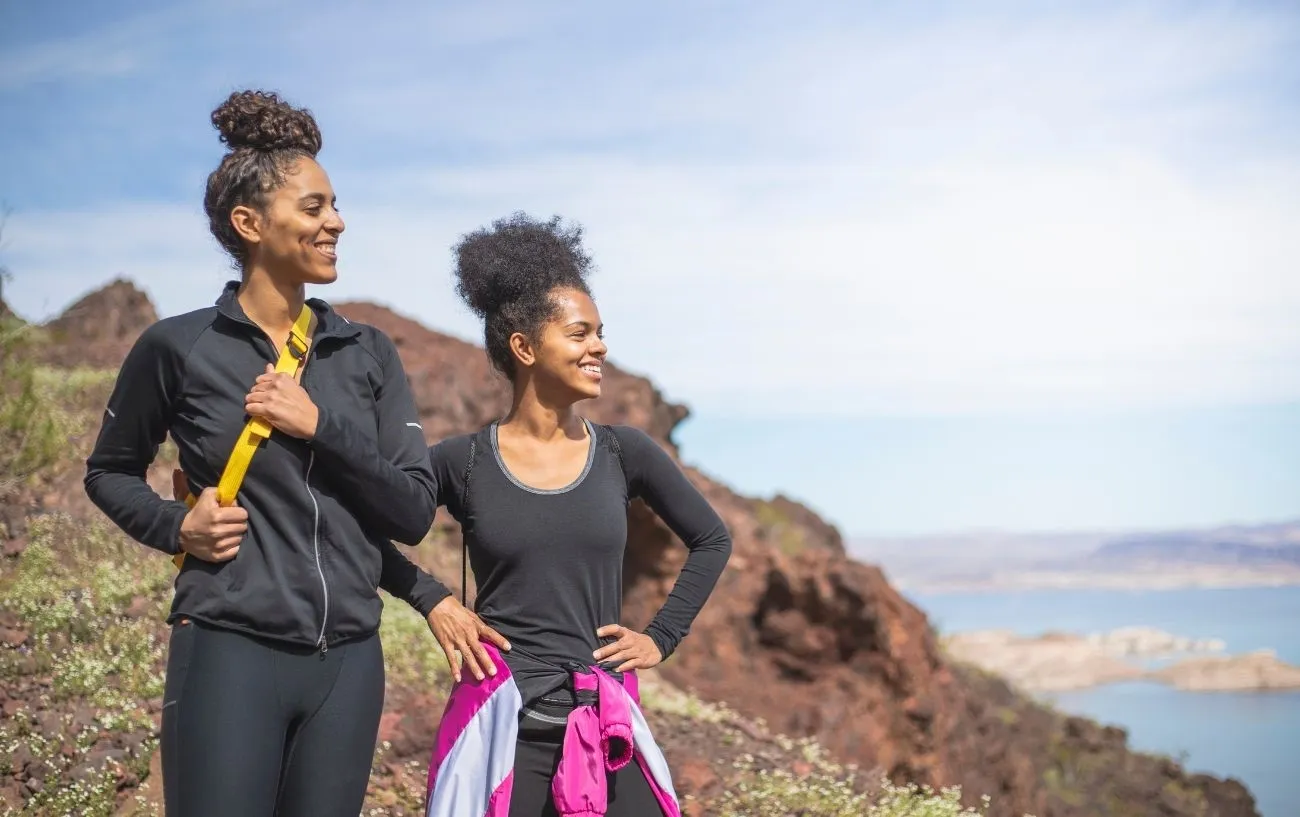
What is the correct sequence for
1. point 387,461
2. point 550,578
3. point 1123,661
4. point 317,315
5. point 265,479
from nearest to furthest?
point 265,479, point 387,461, point 317,315, point 550,578, point 1123,661

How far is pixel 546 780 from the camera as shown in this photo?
3.34 metres

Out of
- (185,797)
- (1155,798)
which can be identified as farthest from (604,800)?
(1155,798)

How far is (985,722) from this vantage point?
11320mm

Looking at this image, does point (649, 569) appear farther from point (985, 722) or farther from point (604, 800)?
point (604, 800)

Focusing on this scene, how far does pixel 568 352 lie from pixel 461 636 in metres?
0.86

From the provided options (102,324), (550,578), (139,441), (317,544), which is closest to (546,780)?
(550,578)

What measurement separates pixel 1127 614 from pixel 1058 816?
5825 cm

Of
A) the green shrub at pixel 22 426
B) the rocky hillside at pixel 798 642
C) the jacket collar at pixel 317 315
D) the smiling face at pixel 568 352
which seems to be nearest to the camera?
the jacket collar at pixel 317 315

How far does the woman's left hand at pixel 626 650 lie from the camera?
11.3 feet

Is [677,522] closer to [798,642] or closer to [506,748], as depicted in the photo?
[506,748]

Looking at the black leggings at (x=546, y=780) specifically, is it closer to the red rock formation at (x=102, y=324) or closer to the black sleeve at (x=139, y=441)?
the black sleeve at (x=139, y=441)

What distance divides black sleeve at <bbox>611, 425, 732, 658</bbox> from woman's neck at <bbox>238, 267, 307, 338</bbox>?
1.07 m

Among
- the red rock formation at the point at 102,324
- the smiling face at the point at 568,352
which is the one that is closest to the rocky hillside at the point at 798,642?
the red rock formation at the point at 102,324

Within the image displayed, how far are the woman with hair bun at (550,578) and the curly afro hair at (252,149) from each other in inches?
34.3
